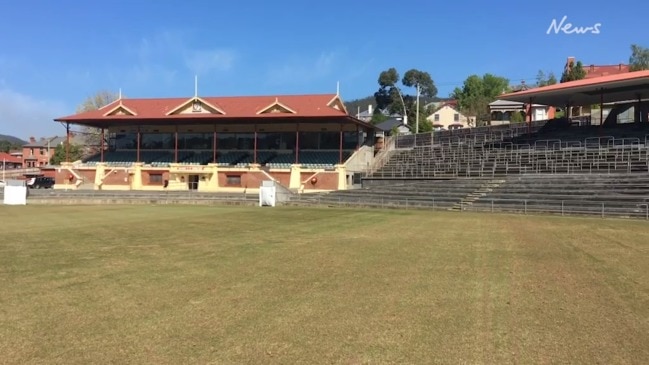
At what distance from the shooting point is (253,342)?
5.48 metres

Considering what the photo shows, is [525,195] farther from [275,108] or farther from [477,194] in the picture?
[275,108]

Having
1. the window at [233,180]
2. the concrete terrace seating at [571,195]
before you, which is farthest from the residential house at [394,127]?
the concrete terrace seating at [571,195]

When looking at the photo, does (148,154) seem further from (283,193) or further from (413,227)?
(413,227)

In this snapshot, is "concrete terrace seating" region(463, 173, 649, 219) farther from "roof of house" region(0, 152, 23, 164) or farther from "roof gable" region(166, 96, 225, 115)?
"roof of house" region(0, 152, 23, 164)

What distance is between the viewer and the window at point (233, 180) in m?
50.3

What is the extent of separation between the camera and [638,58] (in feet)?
270

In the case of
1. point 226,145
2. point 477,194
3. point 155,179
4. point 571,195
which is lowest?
point 477,194

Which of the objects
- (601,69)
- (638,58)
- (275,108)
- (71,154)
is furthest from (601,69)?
(71,154)

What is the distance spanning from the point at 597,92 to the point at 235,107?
35.6 metres

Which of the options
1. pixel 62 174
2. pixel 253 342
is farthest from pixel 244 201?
pixel 253 342

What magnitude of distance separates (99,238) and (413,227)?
409 inches

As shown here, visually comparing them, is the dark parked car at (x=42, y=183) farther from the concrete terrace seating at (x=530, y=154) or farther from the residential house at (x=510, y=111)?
the residential house at (x=510, y=111)

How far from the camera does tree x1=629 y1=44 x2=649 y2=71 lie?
79.7 meters

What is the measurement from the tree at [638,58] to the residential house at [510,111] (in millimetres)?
14000
